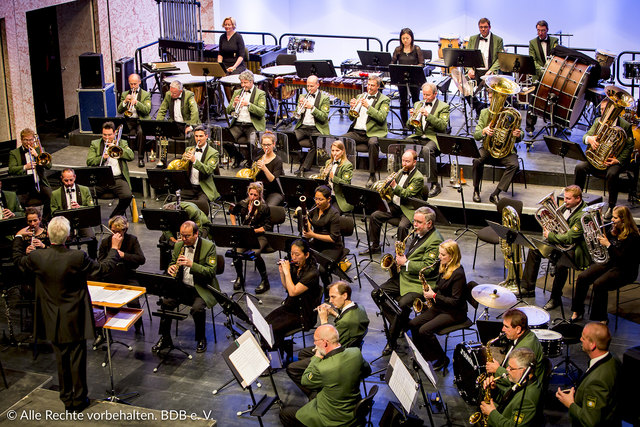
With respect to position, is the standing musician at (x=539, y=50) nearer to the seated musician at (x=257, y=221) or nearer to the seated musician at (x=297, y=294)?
the seated musician at (x=257, y=221)

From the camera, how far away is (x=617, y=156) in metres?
10.1

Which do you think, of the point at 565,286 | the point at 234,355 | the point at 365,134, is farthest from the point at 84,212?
the point at 565,286

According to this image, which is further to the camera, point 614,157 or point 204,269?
point 614,157

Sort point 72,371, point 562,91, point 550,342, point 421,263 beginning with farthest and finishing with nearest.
A: 1. point 562,91
2. point 421,263
3. point 550,342
4. point 72,371

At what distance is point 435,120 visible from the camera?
1107 centimetres

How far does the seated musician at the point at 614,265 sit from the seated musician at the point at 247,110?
234 inches

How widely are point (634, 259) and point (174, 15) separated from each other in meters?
11.6

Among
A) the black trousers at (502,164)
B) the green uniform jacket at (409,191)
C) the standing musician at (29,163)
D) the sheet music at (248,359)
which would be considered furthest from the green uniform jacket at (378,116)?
the sheet music at (248,359)

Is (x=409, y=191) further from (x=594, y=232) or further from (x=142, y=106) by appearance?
(x=142, y=106)

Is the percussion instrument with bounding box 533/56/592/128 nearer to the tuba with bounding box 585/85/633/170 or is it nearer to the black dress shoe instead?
the tuba with bounding box 585/85/633/170

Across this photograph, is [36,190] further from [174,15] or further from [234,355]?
[174,15]

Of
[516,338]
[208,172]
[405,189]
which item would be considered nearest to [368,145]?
[405,189]

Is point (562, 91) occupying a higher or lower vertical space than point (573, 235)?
higher

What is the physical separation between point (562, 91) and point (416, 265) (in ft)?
17.6
